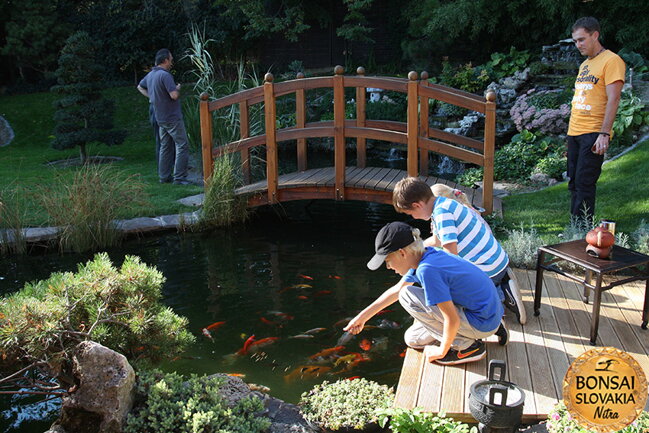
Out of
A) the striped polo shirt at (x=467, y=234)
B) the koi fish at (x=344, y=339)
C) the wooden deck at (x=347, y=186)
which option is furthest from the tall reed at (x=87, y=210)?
the striped polo shirt at (x=467, y=234)

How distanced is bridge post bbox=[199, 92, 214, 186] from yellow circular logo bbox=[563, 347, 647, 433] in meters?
5.37

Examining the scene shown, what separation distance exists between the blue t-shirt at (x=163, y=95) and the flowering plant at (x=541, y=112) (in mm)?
5332

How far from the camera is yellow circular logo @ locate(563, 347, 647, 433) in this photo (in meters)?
2.33

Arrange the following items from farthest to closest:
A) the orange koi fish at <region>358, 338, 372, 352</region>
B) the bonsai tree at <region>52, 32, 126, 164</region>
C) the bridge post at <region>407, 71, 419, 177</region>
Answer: the bonsai tree at <region>52, 32, 126, 164</region> → the bridge post at <region>407, 71, 419, 177</region> → the orange koi fish at <region>358, 338, 372, 352</region>

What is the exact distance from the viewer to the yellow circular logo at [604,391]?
7.64 ft

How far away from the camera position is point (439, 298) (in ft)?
9.89

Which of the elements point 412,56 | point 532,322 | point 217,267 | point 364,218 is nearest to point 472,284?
point 532,322

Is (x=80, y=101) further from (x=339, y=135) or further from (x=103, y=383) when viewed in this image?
(x=103, y=383)

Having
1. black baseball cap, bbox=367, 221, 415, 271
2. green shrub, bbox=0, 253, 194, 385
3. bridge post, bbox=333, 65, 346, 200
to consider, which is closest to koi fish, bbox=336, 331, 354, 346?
green shrub, bbox=0, 253, 194, 385

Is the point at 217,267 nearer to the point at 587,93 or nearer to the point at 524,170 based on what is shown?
the point at 587,93

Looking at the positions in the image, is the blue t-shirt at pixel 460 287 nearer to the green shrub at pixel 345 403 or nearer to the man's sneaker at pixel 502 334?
the man's sneaker at pixel 502 334

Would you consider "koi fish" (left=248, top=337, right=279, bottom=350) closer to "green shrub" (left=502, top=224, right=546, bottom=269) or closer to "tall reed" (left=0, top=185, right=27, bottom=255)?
"green shrub" (left=502, top=224, right=546, bottom=269)

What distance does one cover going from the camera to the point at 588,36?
493cm

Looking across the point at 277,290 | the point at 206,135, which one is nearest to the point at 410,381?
the point at 277,290
